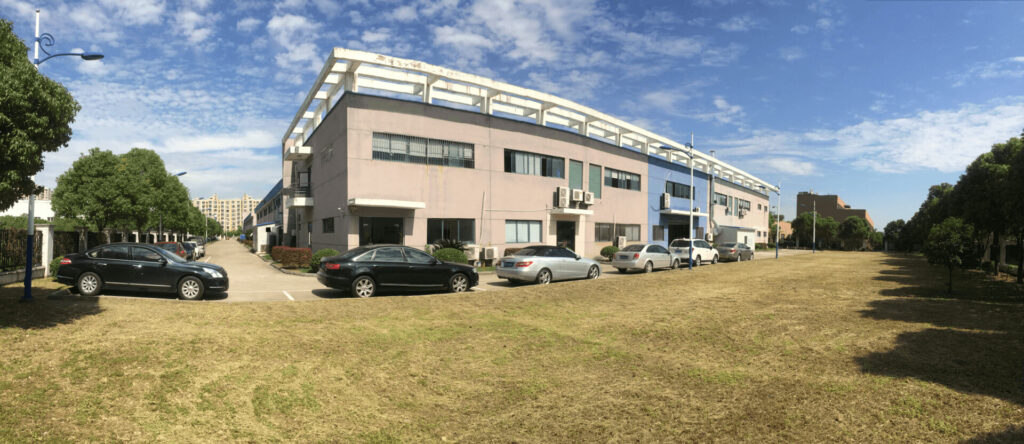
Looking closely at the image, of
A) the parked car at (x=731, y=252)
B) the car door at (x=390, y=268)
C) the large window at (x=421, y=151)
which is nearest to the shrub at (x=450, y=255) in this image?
the large window at (x=421, y=151)

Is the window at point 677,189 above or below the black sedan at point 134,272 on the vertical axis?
above

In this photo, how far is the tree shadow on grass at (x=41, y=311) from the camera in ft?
25.9

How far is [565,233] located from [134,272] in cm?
2255

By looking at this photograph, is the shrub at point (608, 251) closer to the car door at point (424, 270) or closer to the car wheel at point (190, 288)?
the car door at point (424, 270)

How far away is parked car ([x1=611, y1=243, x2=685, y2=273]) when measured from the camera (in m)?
22.0

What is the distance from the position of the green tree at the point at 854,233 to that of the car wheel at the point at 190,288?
95.6m

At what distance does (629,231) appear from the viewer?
36.7 m

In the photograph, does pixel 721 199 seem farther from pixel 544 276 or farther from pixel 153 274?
pixel 153 274

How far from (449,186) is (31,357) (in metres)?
18.3

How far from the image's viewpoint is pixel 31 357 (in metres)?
6.29

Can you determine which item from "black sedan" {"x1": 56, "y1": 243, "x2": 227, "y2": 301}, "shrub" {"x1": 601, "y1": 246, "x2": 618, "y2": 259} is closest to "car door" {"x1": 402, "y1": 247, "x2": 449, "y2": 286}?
"black sedan" {"x1": 56, "y1": 243, "x2": 227, "y2": 301}

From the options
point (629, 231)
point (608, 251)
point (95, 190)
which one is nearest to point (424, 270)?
point (608, 251)

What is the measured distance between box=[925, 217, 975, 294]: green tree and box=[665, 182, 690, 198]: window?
85.6 feet

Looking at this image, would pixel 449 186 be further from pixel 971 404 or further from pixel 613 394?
pixel 971 404
